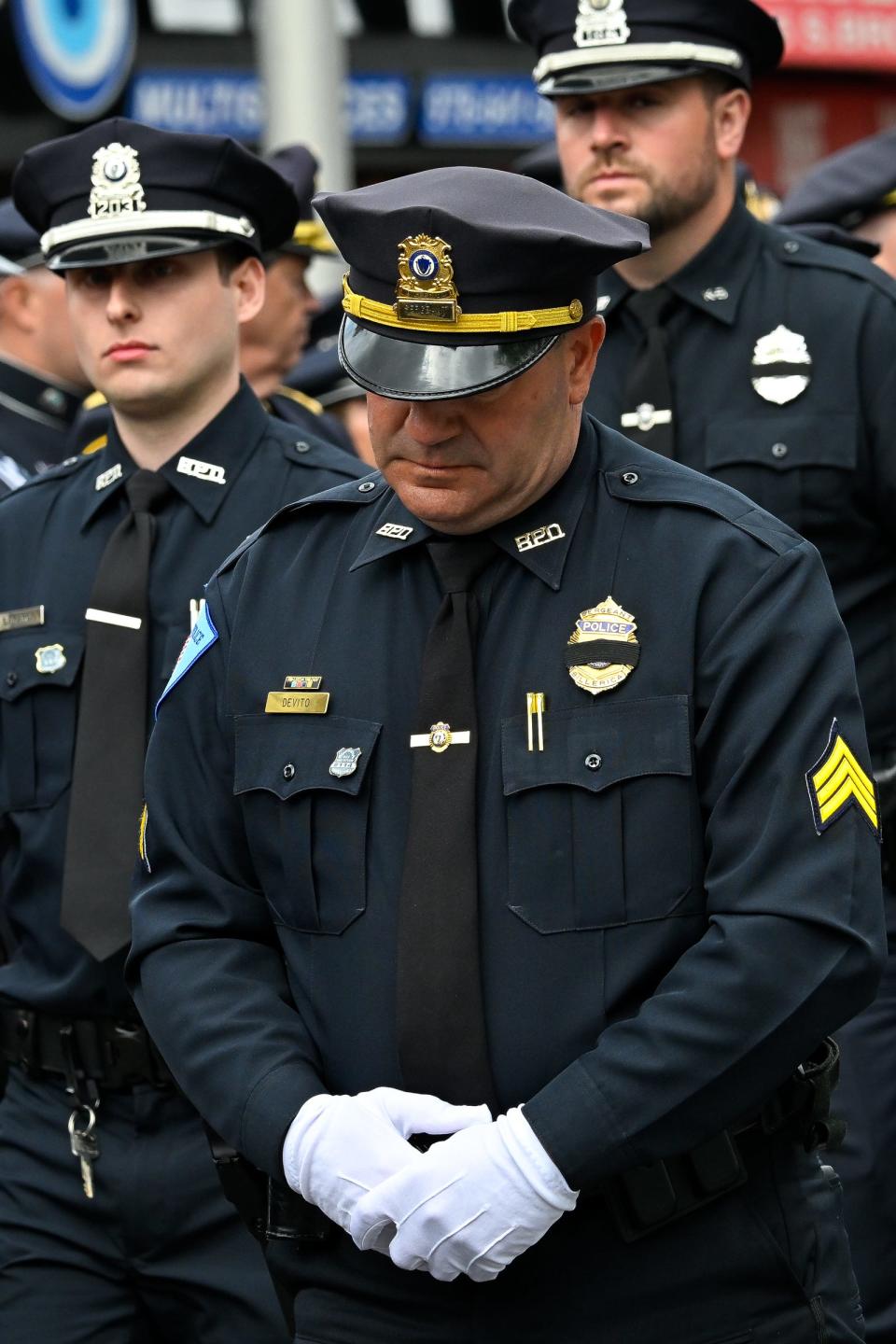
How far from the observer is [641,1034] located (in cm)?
288

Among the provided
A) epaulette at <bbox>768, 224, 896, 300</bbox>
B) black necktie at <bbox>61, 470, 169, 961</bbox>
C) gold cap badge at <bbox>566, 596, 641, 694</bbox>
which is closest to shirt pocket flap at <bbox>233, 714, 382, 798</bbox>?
gold cap badge at <bbox>566, 596, 641, 694</bbox>

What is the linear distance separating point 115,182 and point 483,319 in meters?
1.62

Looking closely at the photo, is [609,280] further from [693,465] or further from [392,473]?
[392,473]

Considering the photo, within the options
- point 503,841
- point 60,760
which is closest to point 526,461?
point 503,841

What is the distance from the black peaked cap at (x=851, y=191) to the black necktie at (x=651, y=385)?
188cm

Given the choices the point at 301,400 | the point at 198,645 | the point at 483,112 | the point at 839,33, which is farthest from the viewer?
the point at 839,33

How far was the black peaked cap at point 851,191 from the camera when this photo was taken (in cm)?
669

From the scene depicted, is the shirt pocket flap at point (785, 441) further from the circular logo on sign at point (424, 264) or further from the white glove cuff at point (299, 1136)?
the white glove cuff at point (299, 1136)

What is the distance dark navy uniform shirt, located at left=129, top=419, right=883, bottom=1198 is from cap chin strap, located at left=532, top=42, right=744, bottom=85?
1.76 metres

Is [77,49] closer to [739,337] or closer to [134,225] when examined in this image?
[739,337]

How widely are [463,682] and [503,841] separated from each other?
22cm

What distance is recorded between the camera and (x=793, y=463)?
15.4 feet

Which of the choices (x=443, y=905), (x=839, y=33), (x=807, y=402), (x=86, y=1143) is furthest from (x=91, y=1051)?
(x=839, y=33)

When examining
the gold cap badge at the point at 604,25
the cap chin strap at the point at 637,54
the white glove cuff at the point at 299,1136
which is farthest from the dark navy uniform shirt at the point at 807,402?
the white glove cuff at the point at 299,1136
